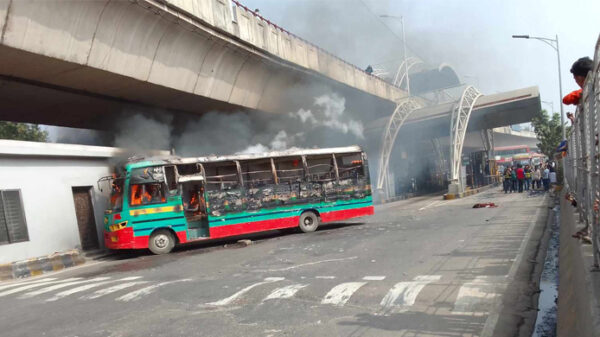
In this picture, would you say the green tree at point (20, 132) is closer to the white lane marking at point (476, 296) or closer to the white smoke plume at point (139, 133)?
the white smoke plume at point (139, 133)

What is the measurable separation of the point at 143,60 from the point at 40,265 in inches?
260

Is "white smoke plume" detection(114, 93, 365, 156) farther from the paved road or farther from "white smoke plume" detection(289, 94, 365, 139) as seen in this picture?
the paved road

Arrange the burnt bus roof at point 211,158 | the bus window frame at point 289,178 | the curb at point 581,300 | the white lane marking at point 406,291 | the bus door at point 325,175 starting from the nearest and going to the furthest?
1. the curb at point 581,300
2. the white lane marking at point 406,291
3. the burnt bus roof at point 211,158
4. the bus window frame at point 289,178
5. the bus door at point 325,175

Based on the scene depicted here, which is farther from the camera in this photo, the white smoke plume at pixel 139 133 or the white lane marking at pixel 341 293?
the white smoke plume at pixel 139 133

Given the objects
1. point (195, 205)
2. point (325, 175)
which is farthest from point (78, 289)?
point (325, 175)

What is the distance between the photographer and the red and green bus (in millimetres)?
13156

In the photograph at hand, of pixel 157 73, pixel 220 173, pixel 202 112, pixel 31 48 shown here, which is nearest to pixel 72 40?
pixel 31 48

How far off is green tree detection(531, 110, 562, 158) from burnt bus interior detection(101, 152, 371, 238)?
33740 millimetres

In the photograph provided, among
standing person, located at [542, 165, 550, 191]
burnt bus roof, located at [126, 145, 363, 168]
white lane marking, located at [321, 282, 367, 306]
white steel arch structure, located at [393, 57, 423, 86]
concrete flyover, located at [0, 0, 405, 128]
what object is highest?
white steel arch structure, located at [393, 57, 423, 86]

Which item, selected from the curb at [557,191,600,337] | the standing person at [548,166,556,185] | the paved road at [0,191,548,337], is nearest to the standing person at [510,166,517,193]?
the standing person at [548,166,556,185]

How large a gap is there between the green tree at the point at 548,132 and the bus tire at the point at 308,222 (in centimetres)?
3482

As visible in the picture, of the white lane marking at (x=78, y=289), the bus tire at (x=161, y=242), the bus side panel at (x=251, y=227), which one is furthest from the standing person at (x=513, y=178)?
the white lane marking at (x=78, y=289)

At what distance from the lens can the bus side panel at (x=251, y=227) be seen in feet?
45.6

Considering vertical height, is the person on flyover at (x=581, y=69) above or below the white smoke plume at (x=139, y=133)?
below
